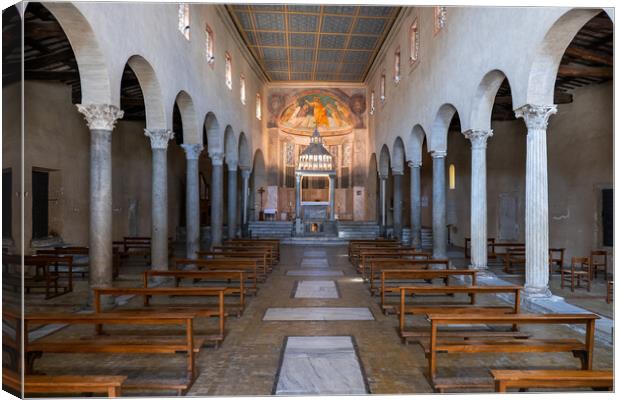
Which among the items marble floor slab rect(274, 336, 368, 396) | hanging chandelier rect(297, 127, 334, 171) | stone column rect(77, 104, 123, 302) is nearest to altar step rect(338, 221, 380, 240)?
hanging chandelier rect(297, 127, 334, 171)

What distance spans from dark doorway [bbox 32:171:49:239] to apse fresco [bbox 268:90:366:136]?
18507 mm

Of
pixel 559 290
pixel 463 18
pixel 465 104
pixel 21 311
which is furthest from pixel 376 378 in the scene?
pixel 463 18

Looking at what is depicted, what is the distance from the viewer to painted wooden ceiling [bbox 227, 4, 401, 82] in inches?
840

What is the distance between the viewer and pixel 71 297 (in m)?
10.7

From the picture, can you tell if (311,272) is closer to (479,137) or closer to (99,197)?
(479,137)

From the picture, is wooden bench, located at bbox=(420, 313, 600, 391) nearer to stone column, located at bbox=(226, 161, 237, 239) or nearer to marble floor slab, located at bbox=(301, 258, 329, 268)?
marble floor slab, located at bbox=(301, 258, 329, 268)

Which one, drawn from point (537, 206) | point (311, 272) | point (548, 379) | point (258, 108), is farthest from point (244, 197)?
point (548, 379)

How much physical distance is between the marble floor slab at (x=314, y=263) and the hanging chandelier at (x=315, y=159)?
34.4 feet

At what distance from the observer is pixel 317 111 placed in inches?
1347

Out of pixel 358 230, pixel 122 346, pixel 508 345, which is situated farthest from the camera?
pixel 358 230

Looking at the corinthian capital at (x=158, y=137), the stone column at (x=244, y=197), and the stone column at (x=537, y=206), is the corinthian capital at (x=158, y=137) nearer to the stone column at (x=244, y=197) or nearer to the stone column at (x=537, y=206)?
the stone column at (x=537, y=206)

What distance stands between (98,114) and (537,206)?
8.95m

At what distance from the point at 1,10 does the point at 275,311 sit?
6738 millimetres

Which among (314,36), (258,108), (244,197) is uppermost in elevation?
(314,36)
